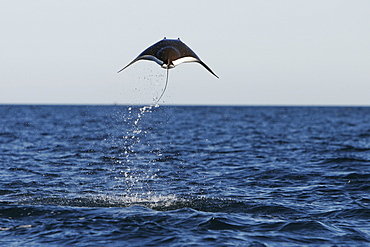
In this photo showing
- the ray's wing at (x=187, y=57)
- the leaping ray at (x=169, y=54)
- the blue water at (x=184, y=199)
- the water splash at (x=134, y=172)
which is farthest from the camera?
the water splash at (x=134, y=172)

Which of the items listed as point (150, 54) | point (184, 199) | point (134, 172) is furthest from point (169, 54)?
point (134, 172)

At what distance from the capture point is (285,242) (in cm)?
1002

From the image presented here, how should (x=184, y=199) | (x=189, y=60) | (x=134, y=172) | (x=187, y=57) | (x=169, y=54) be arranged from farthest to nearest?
(x=134, y=172), (x=184, y=199), (x=189, y=60), (x=187, y=57), (x=169, y=54)

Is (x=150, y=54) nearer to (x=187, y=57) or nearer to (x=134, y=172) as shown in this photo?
(x=187, y=57)

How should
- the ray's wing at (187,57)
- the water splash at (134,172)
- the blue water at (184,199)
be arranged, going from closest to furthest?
the blue water at (184,199), the ray's wing at (187,57), the water splash at (134,172)

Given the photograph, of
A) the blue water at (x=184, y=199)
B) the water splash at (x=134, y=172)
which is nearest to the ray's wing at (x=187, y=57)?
the water splash at (x=134, y=172)

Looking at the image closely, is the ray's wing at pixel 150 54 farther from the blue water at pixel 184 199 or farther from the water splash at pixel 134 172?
the blue water at pixel 184 199

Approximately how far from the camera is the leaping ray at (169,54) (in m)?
12.4

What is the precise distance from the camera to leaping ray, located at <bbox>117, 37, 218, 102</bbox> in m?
12.4

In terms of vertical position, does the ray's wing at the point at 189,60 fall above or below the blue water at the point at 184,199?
above

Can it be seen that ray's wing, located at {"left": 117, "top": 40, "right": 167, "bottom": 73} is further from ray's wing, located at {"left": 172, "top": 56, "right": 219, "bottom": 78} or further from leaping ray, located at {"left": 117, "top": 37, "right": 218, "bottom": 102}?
ray's wing, located at {"left": 172, "top": 56, "right": 219, "bottom": 78}

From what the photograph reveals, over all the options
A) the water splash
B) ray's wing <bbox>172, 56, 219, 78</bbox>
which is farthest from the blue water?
ray's wing <bbox>172, 56, 219, 78</bbox>

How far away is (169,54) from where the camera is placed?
12359mm

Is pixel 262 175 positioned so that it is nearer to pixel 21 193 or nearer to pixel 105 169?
pixel 105 169
